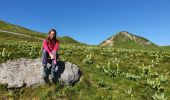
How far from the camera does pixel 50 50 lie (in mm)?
19453

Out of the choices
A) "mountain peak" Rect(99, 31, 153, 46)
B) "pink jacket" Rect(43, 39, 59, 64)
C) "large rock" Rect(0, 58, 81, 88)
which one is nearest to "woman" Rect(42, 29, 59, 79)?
"pink jacket" Rect(43, 39, 59, 64)

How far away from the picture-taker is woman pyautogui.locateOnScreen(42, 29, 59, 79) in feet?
61.9

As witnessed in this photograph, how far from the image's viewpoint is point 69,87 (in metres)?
19.1

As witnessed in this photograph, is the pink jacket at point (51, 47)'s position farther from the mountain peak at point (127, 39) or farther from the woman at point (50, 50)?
the mountain peak at point (127, 39)

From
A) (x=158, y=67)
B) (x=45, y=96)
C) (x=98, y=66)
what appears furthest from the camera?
(x=158, y=67)

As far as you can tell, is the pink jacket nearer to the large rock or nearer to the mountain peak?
the large rock

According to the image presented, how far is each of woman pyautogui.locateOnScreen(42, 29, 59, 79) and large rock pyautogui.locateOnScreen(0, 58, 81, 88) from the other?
0.64m

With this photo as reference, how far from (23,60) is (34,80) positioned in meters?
2.17

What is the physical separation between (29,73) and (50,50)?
1900 mm

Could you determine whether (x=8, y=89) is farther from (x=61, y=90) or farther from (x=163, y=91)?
(x=163, y=91)

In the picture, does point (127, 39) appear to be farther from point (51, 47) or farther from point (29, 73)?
point (29, 73)

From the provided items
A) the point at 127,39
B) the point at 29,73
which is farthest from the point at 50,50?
the point at 127,39

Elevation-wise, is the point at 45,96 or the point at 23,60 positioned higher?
the point at 23,60

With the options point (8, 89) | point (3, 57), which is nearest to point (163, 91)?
point (8, 89)
